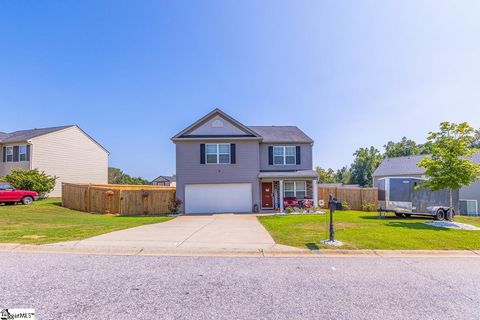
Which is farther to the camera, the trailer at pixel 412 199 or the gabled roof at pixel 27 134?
the gabled roof at pixel 27 134

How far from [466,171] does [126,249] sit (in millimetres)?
14780

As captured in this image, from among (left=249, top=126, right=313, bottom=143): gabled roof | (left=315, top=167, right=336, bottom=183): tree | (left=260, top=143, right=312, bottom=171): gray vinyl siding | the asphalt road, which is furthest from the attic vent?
(left=315, top=167, right=336, bottom=183): tree

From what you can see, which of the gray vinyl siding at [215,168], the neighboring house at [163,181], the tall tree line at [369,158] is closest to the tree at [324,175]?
the tall tree line at [369,158]

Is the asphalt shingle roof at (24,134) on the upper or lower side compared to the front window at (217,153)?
upper

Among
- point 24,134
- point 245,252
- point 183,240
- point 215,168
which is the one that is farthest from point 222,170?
point 24,134

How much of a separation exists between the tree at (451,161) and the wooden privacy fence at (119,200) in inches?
653

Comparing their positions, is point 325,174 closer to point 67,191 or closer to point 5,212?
point 67,191

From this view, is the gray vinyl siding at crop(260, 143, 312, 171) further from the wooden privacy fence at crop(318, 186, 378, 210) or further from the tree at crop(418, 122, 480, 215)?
the tree at crop(418, 122, 480, 215)

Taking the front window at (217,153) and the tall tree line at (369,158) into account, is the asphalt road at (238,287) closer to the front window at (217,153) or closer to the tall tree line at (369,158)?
the front window at (217,153)

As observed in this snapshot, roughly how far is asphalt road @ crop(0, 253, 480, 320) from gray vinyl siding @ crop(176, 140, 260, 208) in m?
13.3

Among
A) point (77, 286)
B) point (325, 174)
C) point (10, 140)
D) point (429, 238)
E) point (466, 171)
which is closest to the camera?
point (77, 286)

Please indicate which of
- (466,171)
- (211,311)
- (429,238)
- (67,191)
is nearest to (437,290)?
(211,311)

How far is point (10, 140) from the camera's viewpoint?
2588cm

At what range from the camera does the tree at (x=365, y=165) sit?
4997cm
